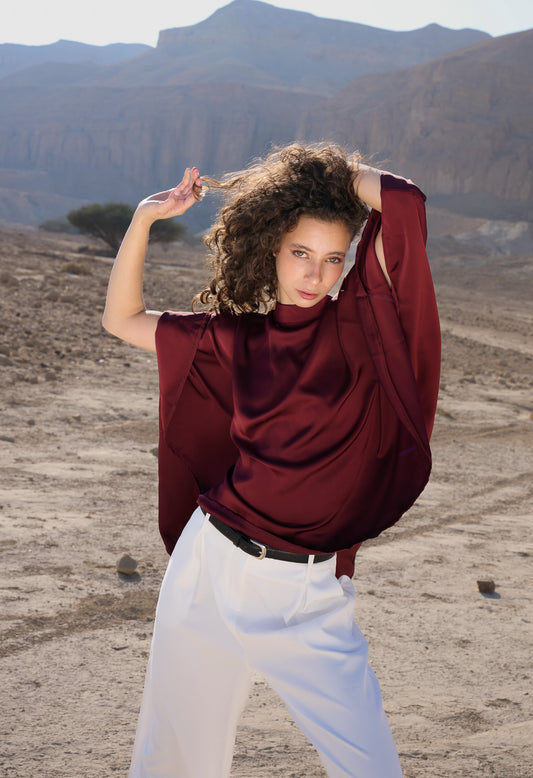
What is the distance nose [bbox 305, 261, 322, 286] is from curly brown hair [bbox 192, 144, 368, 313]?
0.36 feet

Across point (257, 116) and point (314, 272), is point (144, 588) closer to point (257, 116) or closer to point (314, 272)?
point (314, 272)

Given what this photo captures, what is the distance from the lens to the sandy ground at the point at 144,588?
9.84 feet

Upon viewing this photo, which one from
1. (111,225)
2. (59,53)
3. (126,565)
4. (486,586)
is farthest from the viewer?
(59,53)

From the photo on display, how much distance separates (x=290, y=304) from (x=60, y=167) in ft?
293

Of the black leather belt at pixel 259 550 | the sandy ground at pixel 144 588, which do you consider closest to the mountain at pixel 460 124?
the sandy ground at pixel 144 588

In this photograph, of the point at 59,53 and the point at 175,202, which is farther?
the point at 59,53

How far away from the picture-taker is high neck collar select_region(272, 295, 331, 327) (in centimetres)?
213

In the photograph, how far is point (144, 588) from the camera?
13.9 feet

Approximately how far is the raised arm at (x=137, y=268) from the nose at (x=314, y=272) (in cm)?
38

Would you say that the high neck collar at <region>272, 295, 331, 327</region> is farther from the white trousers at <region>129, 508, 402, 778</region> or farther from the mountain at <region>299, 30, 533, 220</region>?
the mountain at <region>299, 30, 533, 220</region>

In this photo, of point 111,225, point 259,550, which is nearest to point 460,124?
point 111,225

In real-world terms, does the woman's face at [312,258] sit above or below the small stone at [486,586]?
above

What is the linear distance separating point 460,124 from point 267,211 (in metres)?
65.6

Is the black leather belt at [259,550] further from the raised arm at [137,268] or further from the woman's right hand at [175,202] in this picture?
the woman's right hand at [175,202]
